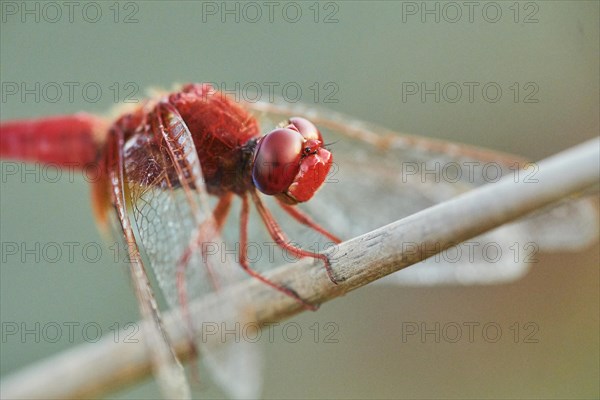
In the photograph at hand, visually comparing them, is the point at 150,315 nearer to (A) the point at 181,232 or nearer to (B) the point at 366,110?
(A) the point at 181,232

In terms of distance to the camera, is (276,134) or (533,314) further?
(533,314)

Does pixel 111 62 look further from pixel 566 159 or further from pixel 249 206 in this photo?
pixel 566 159

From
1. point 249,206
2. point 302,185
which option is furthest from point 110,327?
point 302,185

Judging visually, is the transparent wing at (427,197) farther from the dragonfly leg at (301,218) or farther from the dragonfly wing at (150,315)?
the dragonfly wing at (150,315)

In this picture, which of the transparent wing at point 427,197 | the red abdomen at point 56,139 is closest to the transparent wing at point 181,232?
the red abdomen at point 56,139

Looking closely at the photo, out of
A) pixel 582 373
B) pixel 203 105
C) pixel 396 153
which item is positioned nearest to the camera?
pixel 203 105

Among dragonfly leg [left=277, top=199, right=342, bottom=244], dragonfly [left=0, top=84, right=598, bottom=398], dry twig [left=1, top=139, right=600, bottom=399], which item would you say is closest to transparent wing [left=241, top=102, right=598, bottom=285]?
dragonfly [left=0, top=84, right=598, bottom=398]

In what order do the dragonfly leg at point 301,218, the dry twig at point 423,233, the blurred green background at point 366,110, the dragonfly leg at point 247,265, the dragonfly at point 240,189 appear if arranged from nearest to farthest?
the dry twig at point 423,233
the dragonfly leg at point 247,265
the dragonfly at point 240,189
the dragonfly leg at point 301,218
the blurred green background at point 366,110

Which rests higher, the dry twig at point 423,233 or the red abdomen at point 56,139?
the red abdomen at point 56,139

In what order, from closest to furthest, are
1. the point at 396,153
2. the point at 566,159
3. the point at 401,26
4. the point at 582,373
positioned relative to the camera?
the point at 566,159, the point at 396,153, the point at 582,373, the point at 401,26
